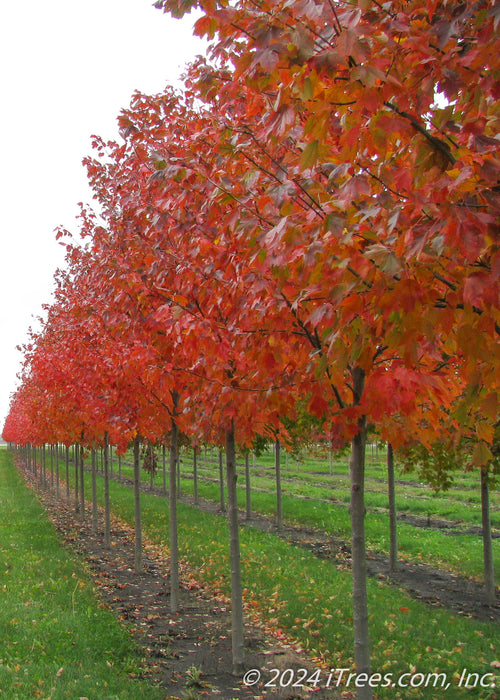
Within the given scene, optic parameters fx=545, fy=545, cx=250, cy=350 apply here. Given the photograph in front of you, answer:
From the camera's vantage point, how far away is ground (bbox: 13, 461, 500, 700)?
18.7 feet

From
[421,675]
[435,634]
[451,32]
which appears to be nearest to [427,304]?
[451,32]

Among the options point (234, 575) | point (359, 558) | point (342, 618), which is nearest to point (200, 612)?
point (342, 618)

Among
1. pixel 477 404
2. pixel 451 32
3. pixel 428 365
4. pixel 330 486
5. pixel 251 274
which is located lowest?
pixel 330 486

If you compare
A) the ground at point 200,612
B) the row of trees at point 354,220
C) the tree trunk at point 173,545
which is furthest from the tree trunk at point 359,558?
the tree trunk at point 173,545

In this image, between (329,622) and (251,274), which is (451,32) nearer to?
(251,274)

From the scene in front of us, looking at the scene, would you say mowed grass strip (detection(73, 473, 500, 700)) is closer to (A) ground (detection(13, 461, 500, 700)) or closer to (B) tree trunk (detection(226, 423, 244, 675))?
(A) ground (detection(13, 461, 500, 700))

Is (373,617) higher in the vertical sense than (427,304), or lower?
lower

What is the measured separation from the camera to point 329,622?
731 cm

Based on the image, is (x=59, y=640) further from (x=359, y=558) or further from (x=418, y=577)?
(x=418, y=577)

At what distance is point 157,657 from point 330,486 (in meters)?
22.7

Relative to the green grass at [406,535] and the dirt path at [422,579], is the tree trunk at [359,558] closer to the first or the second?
the dirt path at [422,579]

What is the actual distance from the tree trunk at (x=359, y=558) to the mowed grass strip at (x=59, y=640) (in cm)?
233

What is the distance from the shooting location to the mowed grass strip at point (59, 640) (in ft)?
16.0

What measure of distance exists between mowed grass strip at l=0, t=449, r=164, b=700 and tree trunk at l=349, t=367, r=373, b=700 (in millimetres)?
2330
